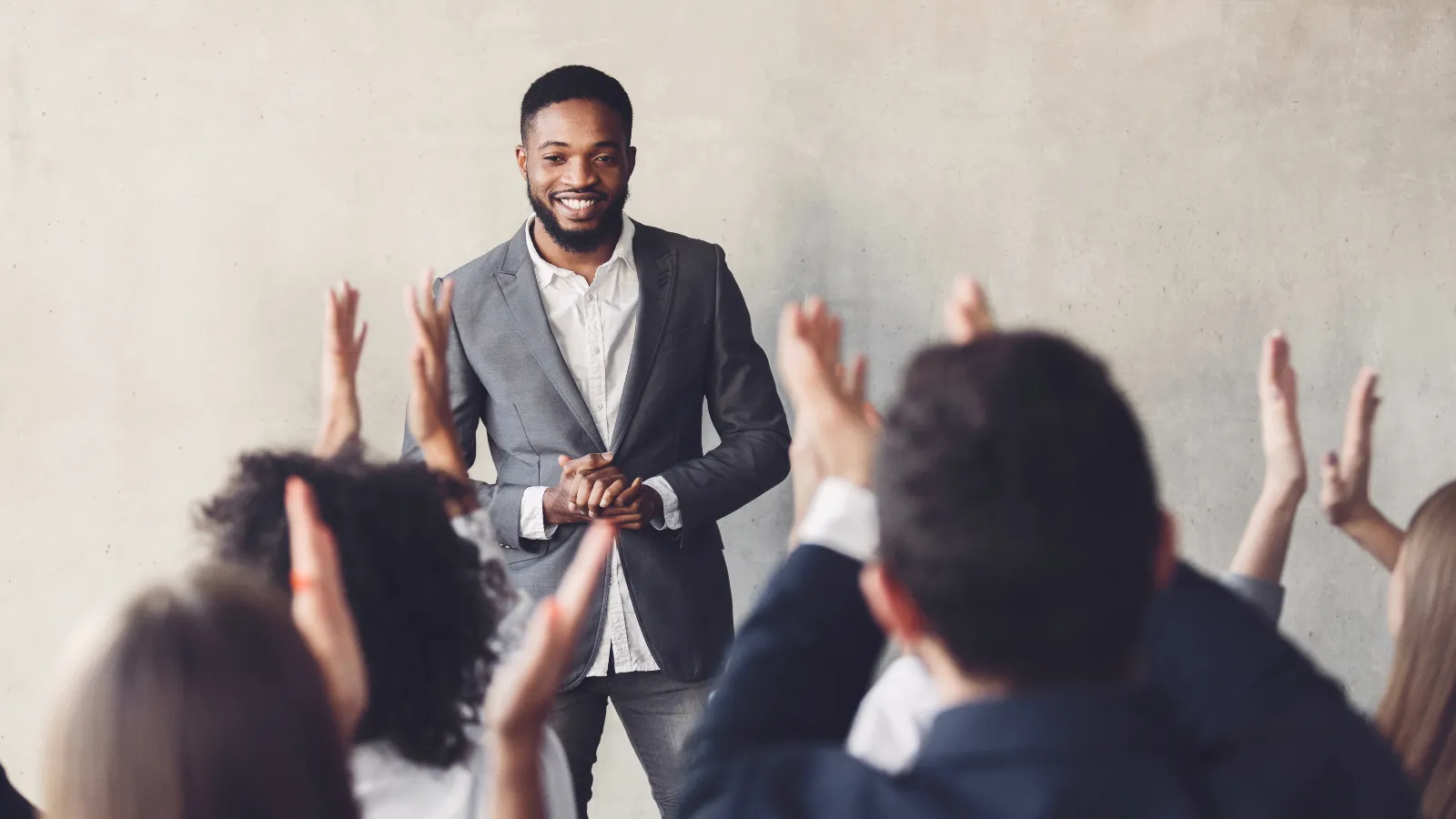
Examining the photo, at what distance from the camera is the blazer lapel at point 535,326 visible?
7.63 feet

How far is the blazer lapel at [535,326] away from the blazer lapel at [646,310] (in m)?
0.07

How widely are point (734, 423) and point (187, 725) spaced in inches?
67.3

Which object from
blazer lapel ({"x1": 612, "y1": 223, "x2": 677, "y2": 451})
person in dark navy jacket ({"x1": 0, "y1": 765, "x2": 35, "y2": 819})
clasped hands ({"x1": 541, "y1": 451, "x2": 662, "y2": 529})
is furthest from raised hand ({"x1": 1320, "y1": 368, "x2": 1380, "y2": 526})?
person in dark navy jacket ({"x1": 0, "y1": 765, "x2": 35, "y2": 819})

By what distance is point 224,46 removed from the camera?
276 centimetres

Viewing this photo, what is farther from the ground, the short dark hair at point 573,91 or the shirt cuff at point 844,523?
the short dark hair at point 573,91

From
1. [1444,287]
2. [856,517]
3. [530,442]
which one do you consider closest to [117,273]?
[530,442]

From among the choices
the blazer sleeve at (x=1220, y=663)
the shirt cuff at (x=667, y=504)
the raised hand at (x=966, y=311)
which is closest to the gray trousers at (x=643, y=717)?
the shirt cuff at (x=667, y=504)

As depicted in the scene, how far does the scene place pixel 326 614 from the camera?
98 cm

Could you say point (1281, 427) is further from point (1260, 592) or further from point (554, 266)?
point (554, 266)

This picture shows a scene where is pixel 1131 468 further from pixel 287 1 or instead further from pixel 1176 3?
pixel 287 1

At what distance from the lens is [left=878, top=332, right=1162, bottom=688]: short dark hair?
807 millimetres

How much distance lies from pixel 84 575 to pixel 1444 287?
3.03 metres

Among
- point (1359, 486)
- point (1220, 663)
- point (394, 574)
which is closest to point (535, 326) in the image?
point (394, 574)

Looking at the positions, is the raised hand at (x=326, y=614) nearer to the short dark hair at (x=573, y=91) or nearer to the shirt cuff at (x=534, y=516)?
the shirt cuff at (x=534, y=516)
